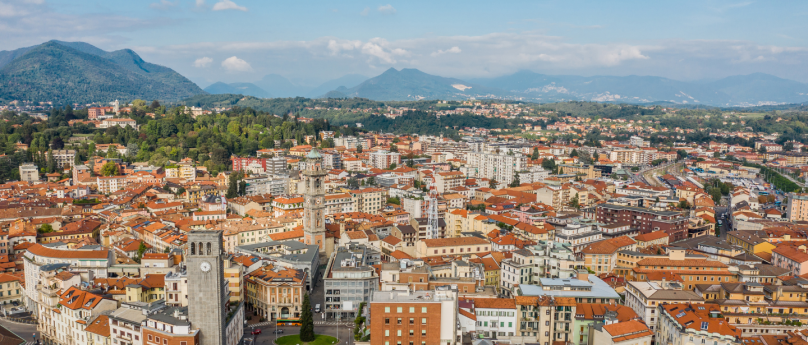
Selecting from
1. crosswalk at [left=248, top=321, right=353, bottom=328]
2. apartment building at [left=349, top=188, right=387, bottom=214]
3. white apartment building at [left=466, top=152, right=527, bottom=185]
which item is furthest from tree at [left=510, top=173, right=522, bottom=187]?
crosswalk at [left=248, top=321, right=353, bottom=328]

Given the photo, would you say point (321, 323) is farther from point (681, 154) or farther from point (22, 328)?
point (681, 154)

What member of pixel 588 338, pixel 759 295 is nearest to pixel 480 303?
pixel 588 338

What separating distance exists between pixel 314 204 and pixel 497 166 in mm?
39588

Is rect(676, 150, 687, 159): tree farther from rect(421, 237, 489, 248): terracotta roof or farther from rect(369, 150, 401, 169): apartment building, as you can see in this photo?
rect(421, 237, 489, 248): terracotta roof

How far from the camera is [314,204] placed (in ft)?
116

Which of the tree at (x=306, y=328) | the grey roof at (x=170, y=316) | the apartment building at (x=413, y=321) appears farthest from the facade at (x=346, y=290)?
the grey roof at (x=170, y=316)

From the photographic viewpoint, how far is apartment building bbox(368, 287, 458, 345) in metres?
20.3

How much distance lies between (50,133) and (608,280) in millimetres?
69877

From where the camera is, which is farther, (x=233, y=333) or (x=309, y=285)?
(x=309, y=285)

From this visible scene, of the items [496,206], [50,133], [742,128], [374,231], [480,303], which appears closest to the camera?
[480,303]

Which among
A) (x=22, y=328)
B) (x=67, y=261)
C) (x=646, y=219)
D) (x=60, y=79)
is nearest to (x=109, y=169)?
(x=67, y=261)

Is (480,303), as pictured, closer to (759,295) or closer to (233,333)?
(233,333)

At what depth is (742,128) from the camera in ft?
399

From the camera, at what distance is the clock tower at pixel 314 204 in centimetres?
3538
